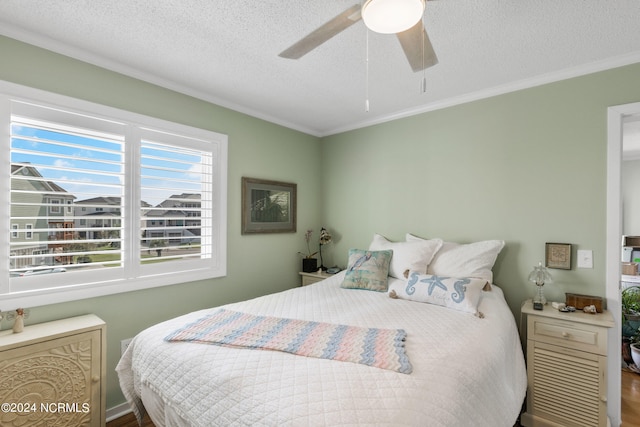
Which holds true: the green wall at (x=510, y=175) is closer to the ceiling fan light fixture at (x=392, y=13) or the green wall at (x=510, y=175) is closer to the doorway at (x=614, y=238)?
the doorway at (x=614, y=238)

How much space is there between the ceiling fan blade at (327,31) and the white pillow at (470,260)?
1949 mm

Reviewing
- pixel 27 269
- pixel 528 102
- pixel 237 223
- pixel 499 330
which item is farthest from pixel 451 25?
pixel 27 269

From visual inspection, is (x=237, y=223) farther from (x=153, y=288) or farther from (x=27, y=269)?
(x=27, y=269)

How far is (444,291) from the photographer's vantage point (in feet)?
7.02

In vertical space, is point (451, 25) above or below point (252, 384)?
above

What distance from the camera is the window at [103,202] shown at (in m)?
1.89

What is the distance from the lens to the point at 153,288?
2420 mm

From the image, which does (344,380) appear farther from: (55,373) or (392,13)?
(55,373)

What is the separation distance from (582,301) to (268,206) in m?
2.76

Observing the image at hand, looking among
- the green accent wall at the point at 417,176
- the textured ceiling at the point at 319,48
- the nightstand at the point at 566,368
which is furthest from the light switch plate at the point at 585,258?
the textured ceiling at the point at 319,48

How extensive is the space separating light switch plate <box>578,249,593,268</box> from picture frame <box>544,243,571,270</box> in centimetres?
7

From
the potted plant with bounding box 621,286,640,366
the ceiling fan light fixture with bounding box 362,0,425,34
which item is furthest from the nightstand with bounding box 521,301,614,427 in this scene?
the ceiling fan light fixture with bounding box 362,0,425,34

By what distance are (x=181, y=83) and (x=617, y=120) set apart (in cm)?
327

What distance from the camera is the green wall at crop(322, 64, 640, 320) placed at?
2199 mm
